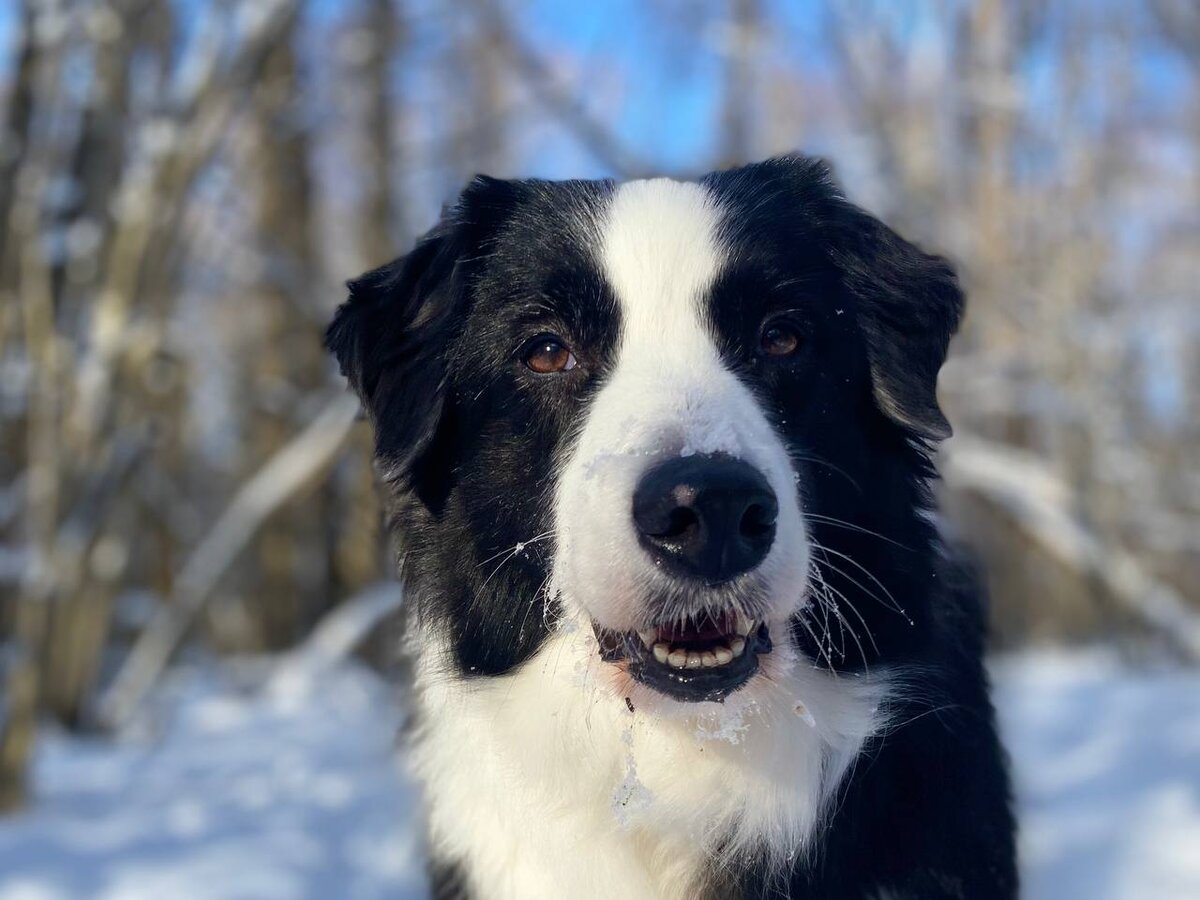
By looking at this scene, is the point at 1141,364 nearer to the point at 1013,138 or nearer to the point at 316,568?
the point at 1013,138

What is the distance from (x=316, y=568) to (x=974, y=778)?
371 inches

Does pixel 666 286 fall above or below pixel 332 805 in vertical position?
above

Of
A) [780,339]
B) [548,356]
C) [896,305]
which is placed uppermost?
[896,305]

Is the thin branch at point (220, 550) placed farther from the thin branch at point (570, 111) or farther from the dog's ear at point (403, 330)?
A: the dog's ear at point (403, 330)

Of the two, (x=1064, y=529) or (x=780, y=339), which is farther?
(x=1064, y=529)

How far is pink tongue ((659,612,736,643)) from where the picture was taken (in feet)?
6.90

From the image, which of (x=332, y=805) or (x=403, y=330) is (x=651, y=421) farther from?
(x=332, y=805)

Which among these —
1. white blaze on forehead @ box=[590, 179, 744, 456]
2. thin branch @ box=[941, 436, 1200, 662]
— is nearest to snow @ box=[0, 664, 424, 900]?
white blaze on forehead @ box=[590, 179, 744, 456]

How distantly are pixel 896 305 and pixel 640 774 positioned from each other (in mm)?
1108

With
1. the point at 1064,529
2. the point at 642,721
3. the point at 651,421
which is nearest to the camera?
the point at 651,421

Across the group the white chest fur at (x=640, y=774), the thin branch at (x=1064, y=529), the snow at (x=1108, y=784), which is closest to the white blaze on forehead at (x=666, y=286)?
the white chest fur at (x=640, y=774)

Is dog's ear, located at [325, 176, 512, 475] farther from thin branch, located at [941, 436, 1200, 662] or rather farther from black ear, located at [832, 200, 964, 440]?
thin branch, located at [941, 436, 1200, 662]

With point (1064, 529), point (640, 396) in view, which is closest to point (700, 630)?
point (640, 396)

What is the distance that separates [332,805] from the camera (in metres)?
5.39
